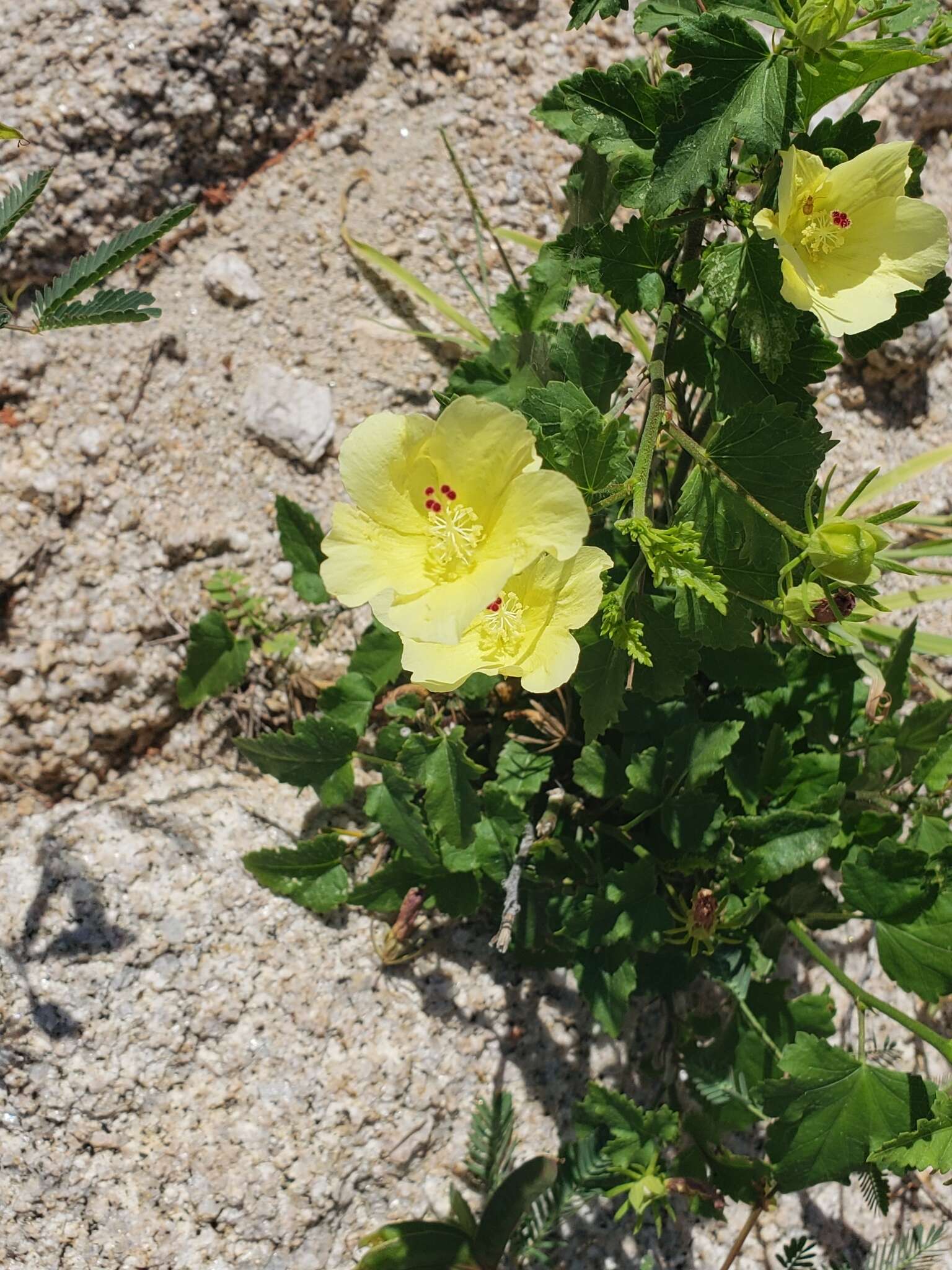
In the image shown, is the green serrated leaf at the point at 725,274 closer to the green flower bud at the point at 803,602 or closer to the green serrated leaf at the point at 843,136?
the green serrated leaf at the point at 843,136

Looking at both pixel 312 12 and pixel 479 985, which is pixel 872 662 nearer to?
pixel 479 985

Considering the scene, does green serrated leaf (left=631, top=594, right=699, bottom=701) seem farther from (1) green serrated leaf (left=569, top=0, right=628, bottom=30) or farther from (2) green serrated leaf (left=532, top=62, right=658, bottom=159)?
(1) green serrated leaf (left=569, top=0, right=628, bottom=30)

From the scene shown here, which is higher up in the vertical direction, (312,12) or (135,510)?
(312,12)

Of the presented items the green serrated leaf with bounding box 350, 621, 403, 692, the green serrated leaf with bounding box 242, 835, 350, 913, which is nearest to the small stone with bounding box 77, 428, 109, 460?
the green serrated leaf with bounding box 350, 621, 403, 692

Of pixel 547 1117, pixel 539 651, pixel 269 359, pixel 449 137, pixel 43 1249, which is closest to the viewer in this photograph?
pixel 539 651

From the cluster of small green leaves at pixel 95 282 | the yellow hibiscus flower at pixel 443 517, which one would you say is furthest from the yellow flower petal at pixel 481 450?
the cluster of small green leaves at pixel 95 282

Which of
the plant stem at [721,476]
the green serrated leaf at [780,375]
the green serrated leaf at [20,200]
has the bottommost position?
the plant stem at [721,476]

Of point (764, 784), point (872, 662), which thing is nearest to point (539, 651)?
point (764, 784)
